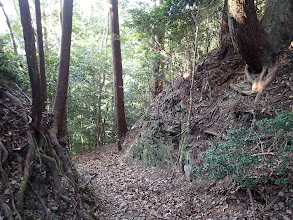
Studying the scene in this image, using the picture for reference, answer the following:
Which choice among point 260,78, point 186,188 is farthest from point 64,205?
point 260,78

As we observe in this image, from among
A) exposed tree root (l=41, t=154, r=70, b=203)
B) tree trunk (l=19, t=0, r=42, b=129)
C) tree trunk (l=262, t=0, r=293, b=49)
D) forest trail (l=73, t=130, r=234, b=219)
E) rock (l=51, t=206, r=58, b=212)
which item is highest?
tree trunk (l=262, t=0, r=293, b=49)

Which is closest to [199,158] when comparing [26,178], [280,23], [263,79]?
[263,79]

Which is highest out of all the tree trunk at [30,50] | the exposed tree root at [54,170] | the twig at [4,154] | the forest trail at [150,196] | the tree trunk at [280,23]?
the tree trunk at [280,23]

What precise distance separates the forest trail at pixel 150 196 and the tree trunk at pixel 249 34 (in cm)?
406

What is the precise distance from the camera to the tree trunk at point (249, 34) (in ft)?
19.0

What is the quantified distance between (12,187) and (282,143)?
16.1 ft

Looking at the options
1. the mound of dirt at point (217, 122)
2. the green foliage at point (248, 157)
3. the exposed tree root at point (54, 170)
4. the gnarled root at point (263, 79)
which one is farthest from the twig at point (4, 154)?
the gnarled root at point (263, 79)

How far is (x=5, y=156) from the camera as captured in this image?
385cm

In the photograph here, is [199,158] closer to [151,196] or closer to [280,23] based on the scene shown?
[151,196]

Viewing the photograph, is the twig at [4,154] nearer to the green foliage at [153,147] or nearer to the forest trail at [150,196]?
the forest trail at [150,196]

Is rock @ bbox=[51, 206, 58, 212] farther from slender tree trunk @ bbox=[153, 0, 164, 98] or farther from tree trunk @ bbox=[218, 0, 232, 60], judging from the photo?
slender tree trunk @ bbox=[153, 0, 164, 98]

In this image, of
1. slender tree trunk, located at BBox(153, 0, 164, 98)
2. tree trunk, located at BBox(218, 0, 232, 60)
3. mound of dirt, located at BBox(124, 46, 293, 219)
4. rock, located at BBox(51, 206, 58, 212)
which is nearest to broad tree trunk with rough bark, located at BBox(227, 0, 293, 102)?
mound of dirt, located at BBox(124, 46, 293, 219)

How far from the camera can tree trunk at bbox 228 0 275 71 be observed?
19.0 feet

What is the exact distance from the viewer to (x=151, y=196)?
20.9ft
